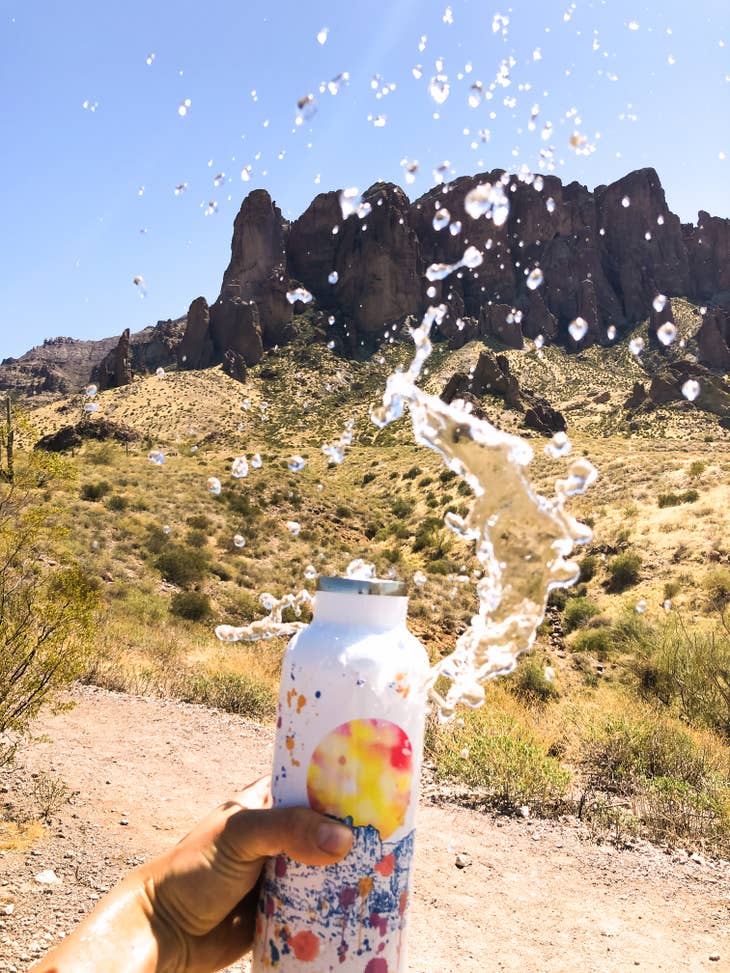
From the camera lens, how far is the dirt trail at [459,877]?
14.0ft

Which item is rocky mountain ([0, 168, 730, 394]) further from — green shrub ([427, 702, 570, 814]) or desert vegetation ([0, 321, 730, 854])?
green shrub ([427, 702, 570, 814])

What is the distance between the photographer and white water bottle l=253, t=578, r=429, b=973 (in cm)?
164

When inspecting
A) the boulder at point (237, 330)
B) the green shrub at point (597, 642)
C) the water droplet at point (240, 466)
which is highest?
the boulder at point (237, 330)

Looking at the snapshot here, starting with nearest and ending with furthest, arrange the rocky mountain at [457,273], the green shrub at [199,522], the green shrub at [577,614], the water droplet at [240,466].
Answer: the water droplet at [240,466] < the green shrub at [577,614] < the green shrub at [199,522] < the rocky mountain at [457,273]

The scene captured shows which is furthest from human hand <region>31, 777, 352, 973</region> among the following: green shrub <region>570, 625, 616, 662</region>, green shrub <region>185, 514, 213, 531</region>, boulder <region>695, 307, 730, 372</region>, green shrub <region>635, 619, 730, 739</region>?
boulder <region>695, 307, 730, 372</region>

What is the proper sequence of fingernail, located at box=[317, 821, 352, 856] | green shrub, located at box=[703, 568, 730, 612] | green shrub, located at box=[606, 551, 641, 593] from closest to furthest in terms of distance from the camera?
fingernail, located at box=[317, 821, 352, 856] → green shrub, located at box=[703, 568, 730, 612] → green shrub, located at box=[606, 551, 641, 593]

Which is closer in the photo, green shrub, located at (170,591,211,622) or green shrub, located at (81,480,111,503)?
green shrub, located at (170,591,211,622)

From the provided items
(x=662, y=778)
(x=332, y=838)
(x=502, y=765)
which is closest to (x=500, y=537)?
(x=332, y=838)

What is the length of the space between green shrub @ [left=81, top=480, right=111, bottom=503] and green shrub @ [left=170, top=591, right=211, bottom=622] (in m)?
9.45

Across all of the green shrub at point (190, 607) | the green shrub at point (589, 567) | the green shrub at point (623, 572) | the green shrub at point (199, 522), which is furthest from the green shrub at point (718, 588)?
the green shrub at point (199, 522)

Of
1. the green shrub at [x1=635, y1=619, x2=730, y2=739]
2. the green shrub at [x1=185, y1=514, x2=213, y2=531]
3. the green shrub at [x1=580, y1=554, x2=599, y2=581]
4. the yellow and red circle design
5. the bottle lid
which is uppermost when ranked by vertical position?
the bottle lid

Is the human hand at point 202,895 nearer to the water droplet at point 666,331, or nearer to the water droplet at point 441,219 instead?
the water droplet at point 441,219

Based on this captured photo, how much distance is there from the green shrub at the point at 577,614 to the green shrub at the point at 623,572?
1.77m

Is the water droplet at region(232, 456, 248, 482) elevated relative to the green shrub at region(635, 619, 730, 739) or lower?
elevated
